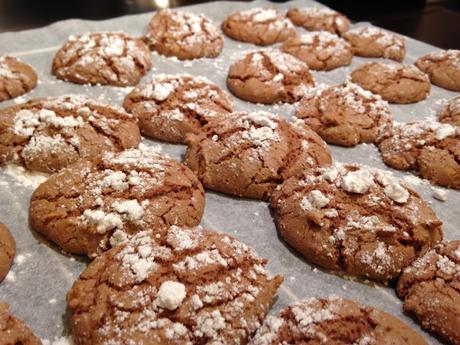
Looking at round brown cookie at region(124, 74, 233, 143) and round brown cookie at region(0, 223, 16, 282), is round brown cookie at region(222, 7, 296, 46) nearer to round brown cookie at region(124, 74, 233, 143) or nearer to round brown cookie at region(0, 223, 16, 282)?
round brown cookie at region(124, 74, 233, 143)

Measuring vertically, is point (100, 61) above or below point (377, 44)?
above

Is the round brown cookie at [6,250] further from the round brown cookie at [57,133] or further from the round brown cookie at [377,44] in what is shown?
the round brown cookie at [377,44]

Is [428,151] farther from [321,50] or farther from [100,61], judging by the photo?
[100,61]

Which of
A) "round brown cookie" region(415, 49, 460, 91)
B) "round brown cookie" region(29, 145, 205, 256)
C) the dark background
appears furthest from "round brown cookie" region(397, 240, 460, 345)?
the dark background

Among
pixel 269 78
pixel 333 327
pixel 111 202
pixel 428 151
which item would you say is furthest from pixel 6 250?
pixel 428 151

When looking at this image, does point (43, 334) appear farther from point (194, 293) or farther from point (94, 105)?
point (94, 105)

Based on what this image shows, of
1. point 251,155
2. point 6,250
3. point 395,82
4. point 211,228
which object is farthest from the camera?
point 395,82
